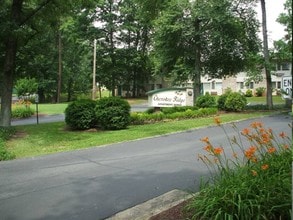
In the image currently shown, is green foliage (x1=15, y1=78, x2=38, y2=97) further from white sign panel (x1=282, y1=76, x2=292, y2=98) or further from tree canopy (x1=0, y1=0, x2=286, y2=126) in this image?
white sign panel (x1=282, y1=76, x2=292, y2=98)

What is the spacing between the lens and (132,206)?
220 inches

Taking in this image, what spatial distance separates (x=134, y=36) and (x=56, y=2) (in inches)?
1516

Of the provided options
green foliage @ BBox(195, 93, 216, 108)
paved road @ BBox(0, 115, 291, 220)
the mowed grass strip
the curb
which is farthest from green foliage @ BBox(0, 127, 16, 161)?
green foliage @ BBox(195, 93, 216, 108)

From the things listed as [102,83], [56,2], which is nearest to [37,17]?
[56,2]

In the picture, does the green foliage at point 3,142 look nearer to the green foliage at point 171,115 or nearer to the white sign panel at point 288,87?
the green foliage at point 171,115

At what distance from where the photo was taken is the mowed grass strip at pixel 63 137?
38.2 ft

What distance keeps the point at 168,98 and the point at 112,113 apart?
676 cm

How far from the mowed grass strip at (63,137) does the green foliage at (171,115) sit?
6.86 ft

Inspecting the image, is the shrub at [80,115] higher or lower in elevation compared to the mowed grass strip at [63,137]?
higher

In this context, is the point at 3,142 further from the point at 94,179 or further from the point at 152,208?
the point at 152,208

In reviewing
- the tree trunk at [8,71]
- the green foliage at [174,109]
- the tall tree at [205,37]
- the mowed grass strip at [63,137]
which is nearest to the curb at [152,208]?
the mowed grass strip at [63,137]

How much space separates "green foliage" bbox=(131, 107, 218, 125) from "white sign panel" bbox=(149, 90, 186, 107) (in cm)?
79

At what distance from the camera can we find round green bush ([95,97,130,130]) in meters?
15.7

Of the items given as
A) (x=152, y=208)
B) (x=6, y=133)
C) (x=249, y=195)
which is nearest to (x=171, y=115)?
(x=6, y=133)
